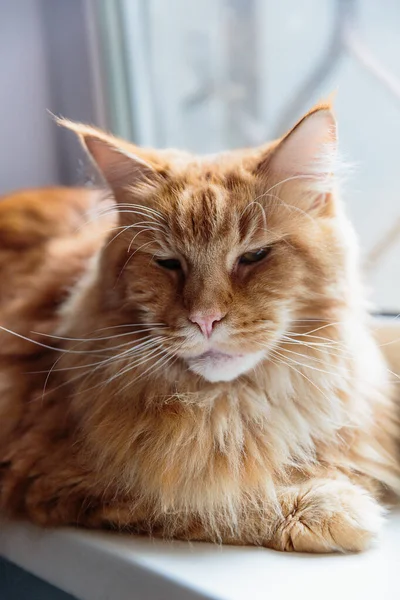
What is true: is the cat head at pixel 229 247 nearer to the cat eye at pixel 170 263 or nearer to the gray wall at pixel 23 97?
the cat eye at pixel 170 263

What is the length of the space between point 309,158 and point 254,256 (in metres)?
0.19

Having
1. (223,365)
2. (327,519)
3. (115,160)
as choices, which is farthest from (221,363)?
(115,160)

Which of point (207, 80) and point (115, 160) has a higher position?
point (207, 80)

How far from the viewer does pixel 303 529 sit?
106 centimetres

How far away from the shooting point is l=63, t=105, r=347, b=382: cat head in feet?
3.49

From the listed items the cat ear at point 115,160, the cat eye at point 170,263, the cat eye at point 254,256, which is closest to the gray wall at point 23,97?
the cat ear at point 115,160

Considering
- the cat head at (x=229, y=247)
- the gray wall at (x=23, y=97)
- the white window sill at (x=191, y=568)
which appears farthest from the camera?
the gray wall at (x=23, y=97)

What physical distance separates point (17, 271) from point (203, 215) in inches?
25.8

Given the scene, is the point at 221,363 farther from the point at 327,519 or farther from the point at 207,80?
the point at 207,80

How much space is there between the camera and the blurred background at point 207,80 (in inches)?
65.9

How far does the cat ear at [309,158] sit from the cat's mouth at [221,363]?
30 cm

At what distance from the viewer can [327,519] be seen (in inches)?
41.6

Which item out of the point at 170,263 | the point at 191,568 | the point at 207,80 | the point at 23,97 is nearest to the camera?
the point at 191,568

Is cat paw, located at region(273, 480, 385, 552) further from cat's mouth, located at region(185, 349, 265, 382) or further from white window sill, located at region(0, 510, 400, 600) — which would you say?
cat's mouth, located at region(185, 349, 265, 382)
